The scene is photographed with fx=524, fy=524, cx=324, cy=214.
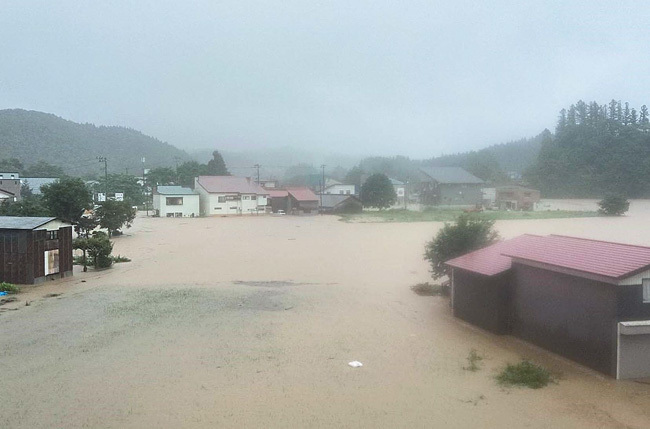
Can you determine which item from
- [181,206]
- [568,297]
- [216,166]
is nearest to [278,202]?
[181,206]

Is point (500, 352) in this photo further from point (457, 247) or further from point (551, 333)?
point (457, 247)

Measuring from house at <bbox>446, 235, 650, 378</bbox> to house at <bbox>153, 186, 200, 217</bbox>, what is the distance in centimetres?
3876

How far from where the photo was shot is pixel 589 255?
28.5 ft

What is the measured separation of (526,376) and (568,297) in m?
1.70

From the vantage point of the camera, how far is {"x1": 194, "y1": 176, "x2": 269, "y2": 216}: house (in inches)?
1893

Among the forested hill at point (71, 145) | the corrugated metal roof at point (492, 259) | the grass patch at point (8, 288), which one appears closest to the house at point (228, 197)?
the forested hill at point (71, 145)

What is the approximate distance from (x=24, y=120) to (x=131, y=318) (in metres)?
101

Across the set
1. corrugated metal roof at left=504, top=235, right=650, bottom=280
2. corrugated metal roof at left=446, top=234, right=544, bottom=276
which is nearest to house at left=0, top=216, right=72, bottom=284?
corrugated metal roof at left=446, top=234, right=544, bottom=276

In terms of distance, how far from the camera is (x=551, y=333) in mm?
8773

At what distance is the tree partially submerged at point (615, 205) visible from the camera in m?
36.6

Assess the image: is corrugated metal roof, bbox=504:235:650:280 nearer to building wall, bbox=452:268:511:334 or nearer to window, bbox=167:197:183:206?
building wall, bbox=452:268:511:334

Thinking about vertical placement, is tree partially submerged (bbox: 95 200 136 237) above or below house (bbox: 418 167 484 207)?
below

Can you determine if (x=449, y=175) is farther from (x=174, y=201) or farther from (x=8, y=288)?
(x=8, y=288)

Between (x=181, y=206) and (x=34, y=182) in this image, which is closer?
(x=181, y=206)
